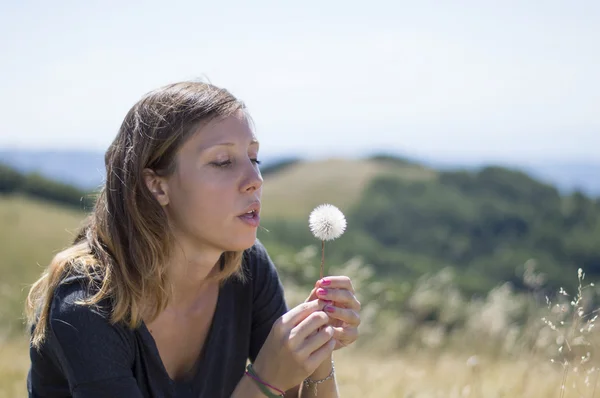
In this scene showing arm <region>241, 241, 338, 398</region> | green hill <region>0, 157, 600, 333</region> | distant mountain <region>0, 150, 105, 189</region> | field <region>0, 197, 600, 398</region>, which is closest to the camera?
arm <region>241, 241, 338, 398</region>

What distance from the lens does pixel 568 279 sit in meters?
33.2

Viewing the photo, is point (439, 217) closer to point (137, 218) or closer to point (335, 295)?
point (335, 295)

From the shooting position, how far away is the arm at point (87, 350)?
7.52 ft

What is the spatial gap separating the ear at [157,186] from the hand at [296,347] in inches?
24.9

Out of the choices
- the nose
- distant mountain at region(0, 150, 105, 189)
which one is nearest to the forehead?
the nose

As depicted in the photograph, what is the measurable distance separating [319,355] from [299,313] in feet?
0.54

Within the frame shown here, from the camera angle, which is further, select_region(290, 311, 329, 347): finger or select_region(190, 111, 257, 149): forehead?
select_region(190, 111, 257, 149): forehead

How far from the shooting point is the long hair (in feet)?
8.04

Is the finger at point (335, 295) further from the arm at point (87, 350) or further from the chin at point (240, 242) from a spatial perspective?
the arm at point (87, 350)

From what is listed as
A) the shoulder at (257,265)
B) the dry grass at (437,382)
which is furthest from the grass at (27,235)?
the shoulder at (257,265)

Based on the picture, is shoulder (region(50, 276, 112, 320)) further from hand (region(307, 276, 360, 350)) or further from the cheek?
hand (region(307, 276, 360, 350))

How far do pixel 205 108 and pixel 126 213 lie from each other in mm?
487

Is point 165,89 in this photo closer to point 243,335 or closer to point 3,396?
point 243,335

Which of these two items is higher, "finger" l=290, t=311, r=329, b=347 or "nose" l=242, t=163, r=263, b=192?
"nose" l=242, t=163, r=263, b=192
